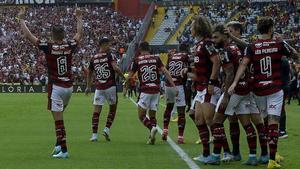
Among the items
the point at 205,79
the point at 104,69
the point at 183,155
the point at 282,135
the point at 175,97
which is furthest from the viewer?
the point at 282,135

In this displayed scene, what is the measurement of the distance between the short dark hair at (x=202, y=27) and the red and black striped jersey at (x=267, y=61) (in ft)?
2.66

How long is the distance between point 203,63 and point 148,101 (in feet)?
13.1

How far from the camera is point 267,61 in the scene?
33.8ft

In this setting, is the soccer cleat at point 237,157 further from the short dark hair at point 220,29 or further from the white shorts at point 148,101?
the white shorts at point 148,101

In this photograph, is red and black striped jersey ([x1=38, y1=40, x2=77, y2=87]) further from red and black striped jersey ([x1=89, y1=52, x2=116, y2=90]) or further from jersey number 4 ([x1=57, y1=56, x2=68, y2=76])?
red and black striped jersey ([x1=89, y1=52, x2=116, y2=90])

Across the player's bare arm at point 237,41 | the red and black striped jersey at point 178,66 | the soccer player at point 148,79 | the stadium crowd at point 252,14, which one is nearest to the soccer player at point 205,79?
the player's bare arm at point 237,41

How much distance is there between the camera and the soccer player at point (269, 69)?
33.6 ft

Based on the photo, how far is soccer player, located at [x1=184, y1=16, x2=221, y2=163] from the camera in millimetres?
10766

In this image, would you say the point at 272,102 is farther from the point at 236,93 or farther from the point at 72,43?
the point at 72,43

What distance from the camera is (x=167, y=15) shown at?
68312 millimetres

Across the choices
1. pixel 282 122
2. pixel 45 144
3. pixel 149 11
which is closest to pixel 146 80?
pixel 45 144

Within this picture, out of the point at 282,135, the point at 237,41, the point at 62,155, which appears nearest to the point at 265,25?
the point at 237,41

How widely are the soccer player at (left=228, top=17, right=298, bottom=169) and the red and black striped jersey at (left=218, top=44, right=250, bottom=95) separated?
41 centimetres

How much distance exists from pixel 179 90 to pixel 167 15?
174 feet
